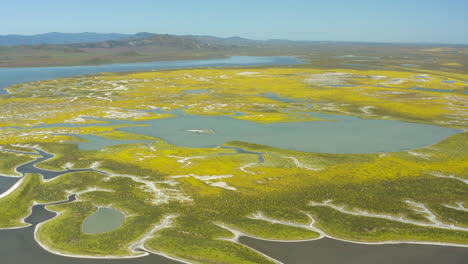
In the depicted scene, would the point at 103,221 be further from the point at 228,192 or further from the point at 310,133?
the point at 310,133

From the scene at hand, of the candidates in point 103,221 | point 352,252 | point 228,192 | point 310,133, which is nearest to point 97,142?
point 103,221

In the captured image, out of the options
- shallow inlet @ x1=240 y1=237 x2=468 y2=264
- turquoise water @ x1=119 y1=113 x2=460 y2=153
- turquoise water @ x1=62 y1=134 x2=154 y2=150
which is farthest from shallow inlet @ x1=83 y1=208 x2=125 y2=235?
turquoise water @ x1=119 y1=113 x2=460 y2=153

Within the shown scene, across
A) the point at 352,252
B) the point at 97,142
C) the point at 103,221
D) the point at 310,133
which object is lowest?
the point at 352,252

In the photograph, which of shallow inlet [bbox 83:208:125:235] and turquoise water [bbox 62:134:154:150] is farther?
turquoise water [bbox 62:134:154:150]

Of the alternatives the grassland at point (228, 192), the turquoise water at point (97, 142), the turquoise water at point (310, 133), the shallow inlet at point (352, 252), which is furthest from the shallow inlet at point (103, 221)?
the turquoise water at point (310, 133)

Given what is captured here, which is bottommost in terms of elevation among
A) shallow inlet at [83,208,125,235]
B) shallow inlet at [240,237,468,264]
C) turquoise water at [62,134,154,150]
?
shallow inlet at [240,237,468,264]

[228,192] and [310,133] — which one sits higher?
[310,133]

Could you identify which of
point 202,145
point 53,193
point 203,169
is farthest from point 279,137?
point 53,193

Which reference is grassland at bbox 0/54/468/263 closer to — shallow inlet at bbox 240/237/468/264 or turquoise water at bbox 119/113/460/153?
shallow inlet at bbox 240/237/468/264

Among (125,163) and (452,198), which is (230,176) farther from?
(452,198)
